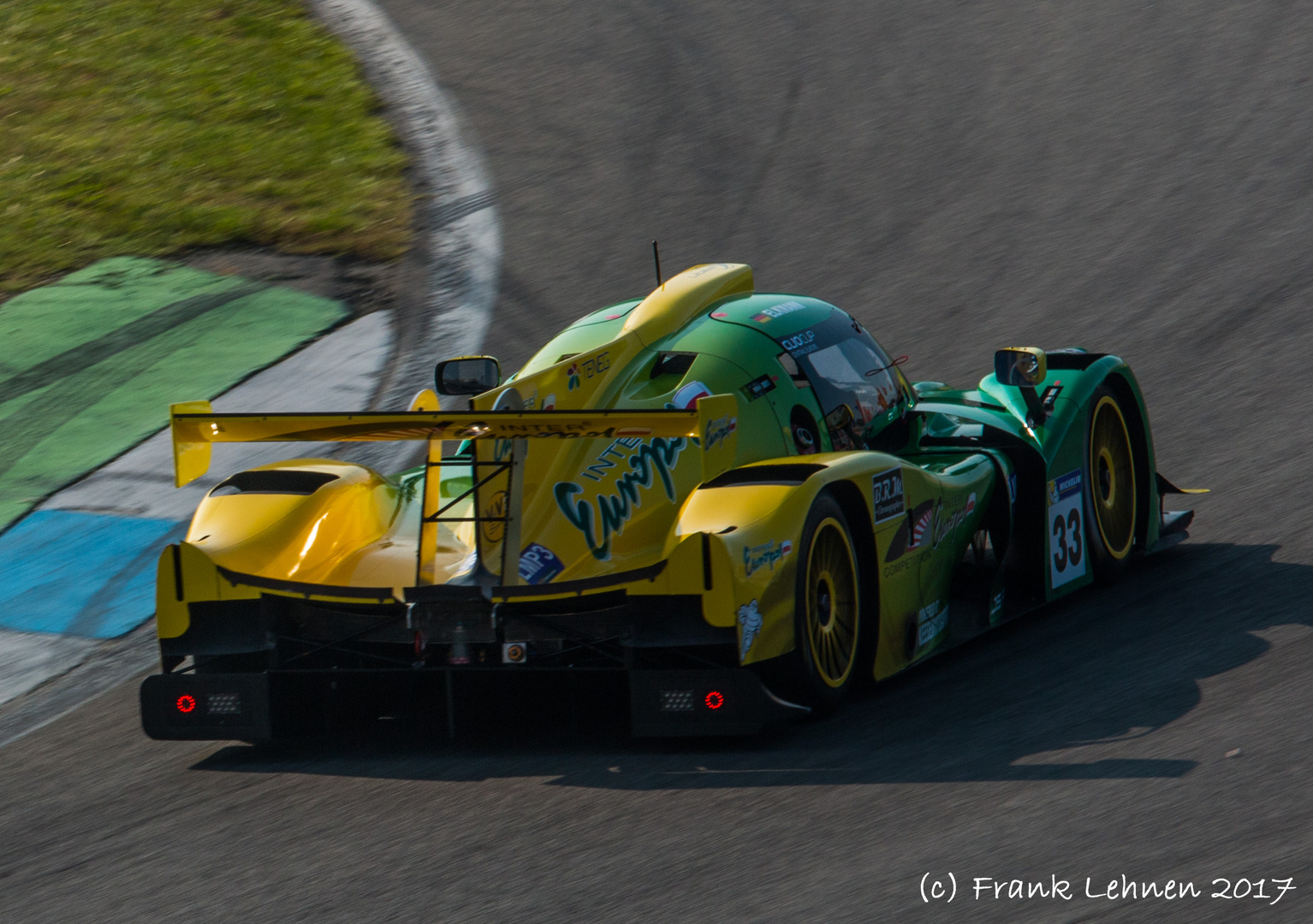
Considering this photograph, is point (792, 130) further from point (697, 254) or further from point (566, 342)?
point (566, 342)

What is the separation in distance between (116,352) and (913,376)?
5.56 metres

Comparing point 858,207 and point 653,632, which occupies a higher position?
point 858,207

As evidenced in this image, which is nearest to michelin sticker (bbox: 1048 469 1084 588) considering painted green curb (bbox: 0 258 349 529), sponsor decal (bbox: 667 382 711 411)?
sponsor decal (bbox: 667 382 711 411)

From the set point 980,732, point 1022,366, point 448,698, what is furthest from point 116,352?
point 980,732

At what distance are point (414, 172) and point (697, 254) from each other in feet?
10.6

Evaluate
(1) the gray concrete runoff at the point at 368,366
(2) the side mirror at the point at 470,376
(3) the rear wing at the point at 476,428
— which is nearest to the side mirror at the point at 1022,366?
(3) the rear wing at the point at 476,428

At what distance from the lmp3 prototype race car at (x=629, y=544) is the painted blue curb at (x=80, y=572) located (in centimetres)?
177

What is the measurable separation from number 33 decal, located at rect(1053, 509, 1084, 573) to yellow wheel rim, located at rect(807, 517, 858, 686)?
1605 mm

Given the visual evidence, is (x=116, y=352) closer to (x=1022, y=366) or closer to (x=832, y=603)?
(x=1022, y=366)

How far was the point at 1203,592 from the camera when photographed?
25.0 feet

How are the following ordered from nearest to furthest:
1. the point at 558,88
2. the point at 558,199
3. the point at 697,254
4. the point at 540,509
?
the point at 540,509, the point at 697,254, the point at 558,199, the point at 558,88

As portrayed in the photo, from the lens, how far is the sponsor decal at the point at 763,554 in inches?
229

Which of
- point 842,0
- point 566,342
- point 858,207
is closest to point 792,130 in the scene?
point 858,207

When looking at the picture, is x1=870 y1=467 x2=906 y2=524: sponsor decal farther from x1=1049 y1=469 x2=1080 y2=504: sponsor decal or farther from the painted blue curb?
the painted blue curb
